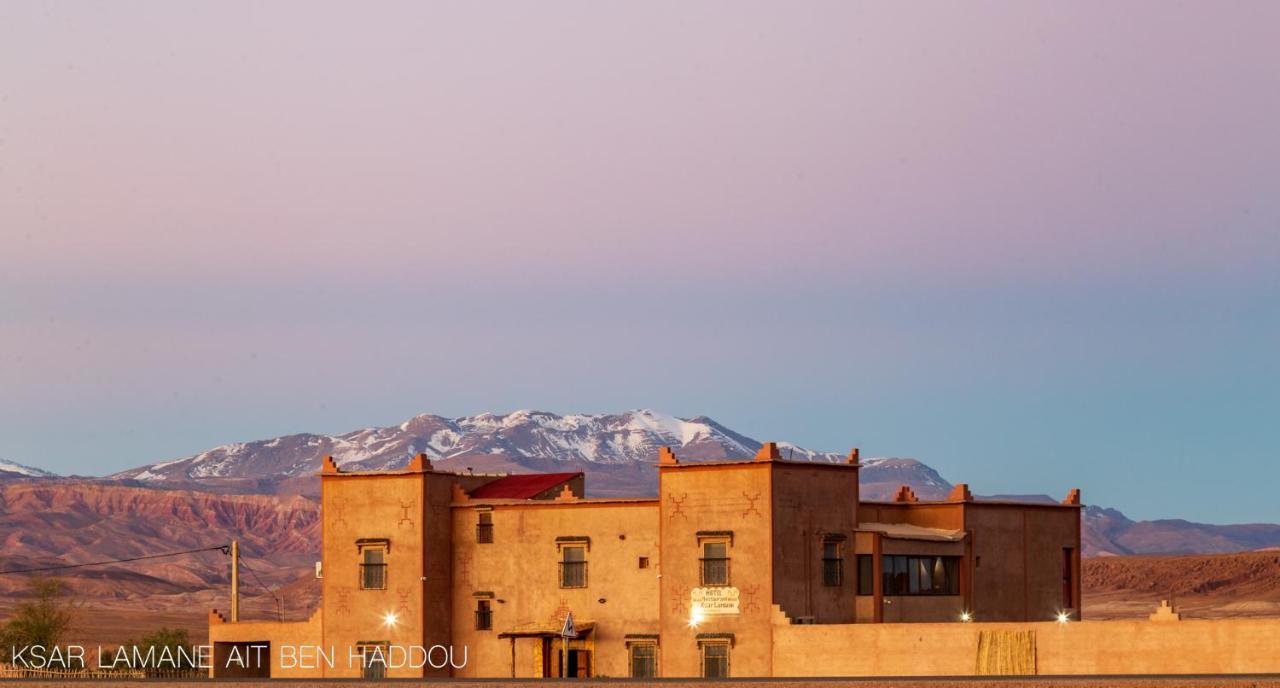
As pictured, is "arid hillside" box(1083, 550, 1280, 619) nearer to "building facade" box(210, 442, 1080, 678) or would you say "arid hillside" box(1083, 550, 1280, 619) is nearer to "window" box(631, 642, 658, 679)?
"building facade" box(210, 442, 1080, 678)

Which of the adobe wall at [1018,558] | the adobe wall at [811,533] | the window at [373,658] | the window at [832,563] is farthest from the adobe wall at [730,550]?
the adobe wall at [1018,558]

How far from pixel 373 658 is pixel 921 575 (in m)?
18.7

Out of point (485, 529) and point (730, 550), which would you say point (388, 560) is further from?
point (730, 550)

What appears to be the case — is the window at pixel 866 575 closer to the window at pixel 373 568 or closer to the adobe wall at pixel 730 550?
the adobe wall at pixel 730 550

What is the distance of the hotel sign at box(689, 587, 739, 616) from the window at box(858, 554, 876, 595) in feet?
16.0

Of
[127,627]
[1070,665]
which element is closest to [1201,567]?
[127,627]

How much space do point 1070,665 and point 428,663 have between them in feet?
72.3

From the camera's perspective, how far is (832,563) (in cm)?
6612

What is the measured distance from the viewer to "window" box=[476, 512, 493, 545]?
69375 mm

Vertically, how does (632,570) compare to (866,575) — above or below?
above

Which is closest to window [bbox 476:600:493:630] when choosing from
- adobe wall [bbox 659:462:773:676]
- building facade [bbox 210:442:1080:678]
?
building facade [bbox 210:442:1080:678]

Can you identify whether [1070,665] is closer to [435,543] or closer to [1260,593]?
[435,543]

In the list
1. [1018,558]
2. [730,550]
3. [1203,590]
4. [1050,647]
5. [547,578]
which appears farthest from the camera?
[1203,590]

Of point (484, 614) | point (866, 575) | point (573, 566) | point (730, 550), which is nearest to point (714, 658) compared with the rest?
point (730, 550)
